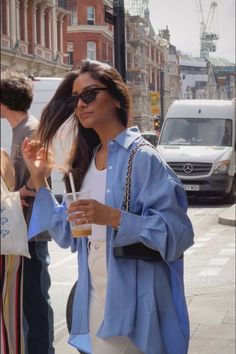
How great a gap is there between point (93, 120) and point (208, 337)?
314 centimetres

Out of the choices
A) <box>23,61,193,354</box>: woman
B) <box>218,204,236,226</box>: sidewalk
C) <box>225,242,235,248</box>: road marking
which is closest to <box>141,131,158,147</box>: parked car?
<box>23,61,193,354</box>: woman

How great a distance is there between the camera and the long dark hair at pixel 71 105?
2531 millimetres

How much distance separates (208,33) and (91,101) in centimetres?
115

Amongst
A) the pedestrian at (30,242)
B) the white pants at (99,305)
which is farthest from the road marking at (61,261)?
the white pants at (99,305)

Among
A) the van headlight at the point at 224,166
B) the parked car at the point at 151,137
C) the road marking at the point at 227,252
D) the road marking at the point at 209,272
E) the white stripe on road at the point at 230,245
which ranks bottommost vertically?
the white stripe on road at the point at 230,245

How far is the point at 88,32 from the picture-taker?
118 inches

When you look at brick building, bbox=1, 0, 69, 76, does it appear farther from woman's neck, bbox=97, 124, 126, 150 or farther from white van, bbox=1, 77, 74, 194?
woman's neck, bbox=97, 124, 126, 150

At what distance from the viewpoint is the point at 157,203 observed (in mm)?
2451

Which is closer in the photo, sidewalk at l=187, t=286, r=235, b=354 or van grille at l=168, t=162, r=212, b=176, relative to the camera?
sidewalk at l=187, t=286, r=235, b=354

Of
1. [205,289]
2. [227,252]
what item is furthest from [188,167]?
[227,252]

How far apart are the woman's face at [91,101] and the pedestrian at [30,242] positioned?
0.17 metres

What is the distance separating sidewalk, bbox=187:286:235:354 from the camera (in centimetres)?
498

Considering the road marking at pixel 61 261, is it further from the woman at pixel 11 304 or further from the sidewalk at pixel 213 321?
the woman at pixel 11 304

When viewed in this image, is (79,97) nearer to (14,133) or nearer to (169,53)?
(14,133)
